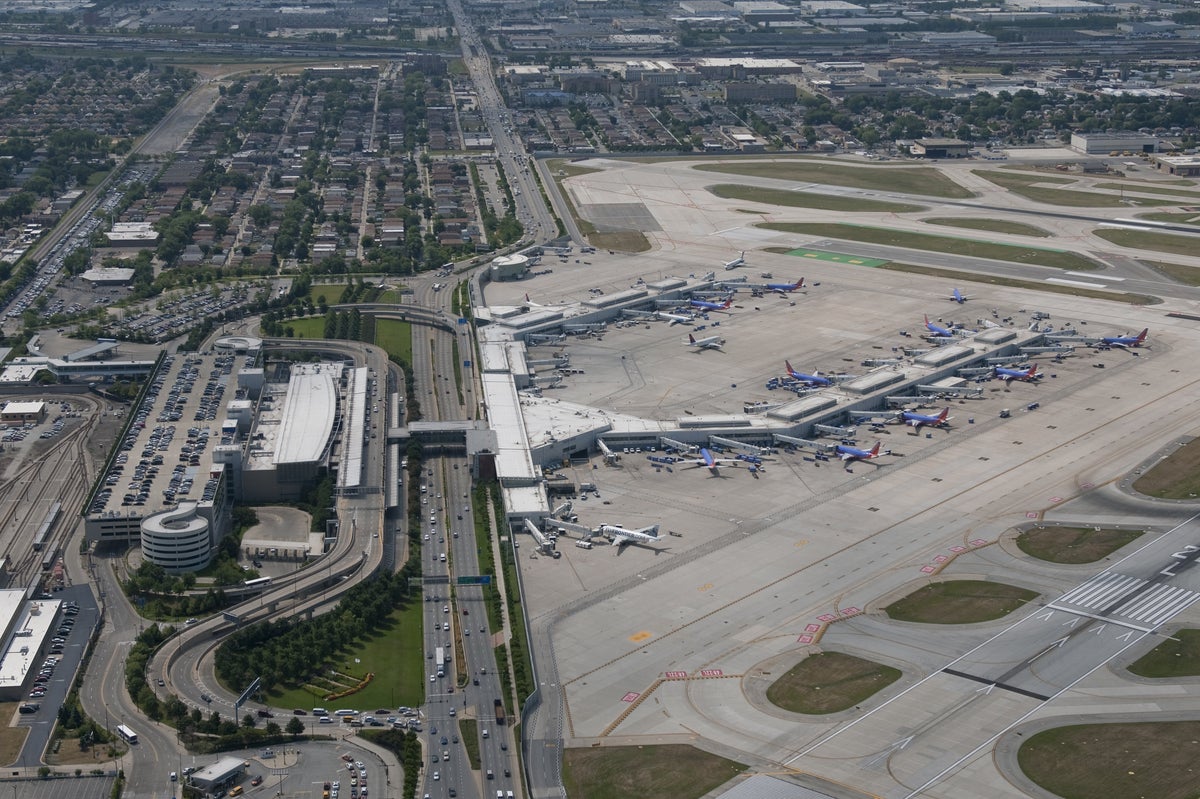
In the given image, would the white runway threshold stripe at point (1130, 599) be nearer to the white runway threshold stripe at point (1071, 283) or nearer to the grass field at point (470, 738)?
the grass field at point (470, 738)

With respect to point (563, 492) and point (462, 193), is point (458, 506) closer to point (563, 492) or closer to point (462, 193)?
point (563, 492)

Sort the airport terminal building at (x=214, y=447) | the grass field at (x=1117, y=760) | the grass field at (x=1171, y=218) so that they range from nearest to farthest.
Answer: the grass field at (x=1117, y=760)
the airport terminal building at (x=214, y=447)
the grass field at (x=1171, y=218)

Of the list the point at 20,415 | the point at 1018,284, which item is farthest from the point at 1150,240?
the point at 20,415

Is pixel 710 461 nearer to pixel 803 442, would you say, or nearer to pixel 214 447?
pixel 803 442

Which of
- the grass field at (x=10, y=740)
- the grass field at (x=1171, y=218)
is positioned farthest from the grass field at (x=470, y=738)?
the grass field at (x=1171, y=218)

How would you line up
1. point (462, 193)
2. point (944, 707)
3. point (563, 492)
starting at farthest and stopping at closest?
1. point (462, 193)
2. point (563, 492)
3. point (944, 707)

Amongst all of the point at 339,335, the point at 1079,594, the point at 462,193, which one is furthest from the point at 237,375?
the point at 462,193
